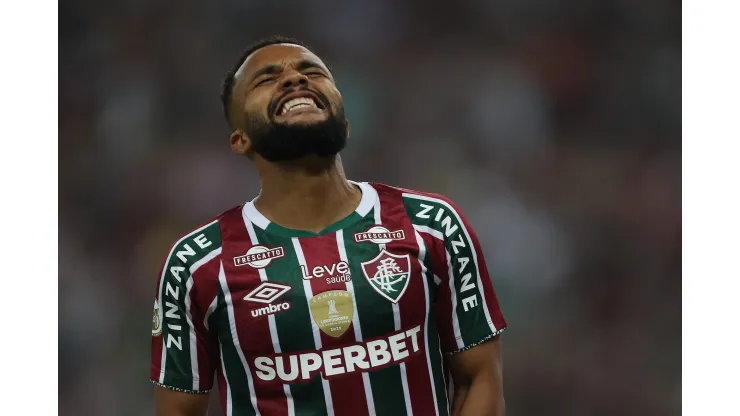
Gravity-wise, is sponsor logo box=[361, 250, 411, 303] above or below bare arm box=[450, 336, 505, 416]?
above

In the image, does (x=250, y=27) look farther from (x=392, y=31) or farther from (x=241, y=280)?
(x=241, y=280)

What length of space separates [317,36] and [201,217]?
0.92 metres

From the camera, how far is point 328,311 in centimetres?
198

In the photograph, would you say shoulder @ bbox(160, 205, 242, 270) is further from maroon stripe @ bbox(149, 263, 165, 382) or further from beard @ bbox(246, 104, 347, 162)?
beard @ bbox(246, 104, 347, 162)

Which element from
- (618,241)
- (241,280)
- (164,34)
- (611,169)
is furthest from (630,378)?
(164,34)

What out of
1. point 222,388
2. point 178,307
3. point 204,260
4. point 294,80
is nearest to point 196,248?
point 204,260

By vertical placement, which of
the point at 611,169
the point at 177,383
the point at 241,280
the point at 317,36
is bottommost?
the point at 177,383

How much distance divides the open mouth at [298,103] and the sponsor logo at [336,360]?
59 centimetres

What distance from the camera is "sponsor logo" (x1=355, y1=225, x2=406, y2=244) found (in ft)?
6.77

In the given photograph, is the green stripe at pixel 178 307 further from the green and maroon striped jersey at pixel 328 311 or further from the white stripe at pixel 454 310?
the white stripe at pixel 454 310

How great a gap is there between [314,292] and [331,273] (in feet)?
0.21

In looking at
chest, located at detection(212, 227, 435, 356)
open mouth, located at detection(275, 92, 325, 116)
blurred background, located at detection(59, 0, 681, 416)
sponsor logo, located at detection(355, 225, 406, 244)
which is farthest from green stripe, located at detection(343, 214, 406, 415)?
blurred background, located at detection(59, 0, 681, 416)

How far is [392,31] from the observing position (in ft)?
12.1

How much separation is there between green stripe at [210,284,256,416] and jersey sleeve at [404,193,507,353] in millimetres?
508
